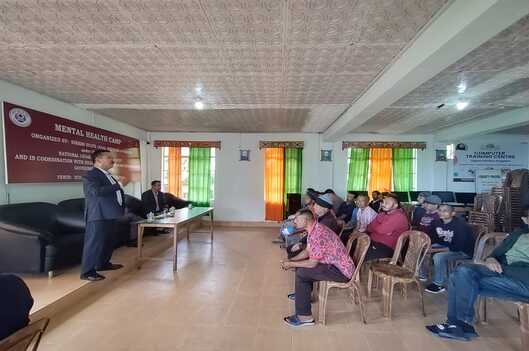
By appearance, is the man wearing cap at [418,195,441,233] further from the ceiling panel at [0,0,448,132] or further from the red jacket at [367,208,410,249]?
the ceiling panel at [0,0,448,132]

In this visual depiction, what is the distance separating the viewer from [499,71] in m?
3.23

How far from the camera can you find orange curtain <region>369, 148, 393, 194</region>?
7.56 m

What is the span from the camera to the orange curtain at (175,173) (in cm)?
779

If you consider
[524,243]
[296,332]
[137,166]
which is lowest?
[296,332]

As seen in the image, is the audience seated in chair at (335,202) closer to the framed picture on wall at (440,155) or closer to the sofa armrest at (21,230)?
the framed picture on wall at (440,155)

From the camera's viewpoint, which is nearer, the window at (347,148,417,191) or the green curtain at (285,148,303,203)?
the window at (347,148,417,191)

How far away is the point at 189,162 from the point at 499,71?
642 cm

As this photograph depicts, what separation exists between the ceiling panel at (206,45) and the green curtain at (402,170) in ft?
13.4

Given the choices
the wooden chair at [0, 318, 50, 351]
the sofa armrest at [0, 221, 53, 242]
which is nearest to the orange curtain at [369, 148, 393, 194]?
the sofa armrest at [0, 221, 53, 242]

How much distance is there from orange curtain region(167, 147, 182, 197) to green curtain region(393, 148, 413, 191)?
5.44m

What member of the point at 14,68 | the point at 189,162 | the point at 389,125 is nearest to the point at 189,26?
the point at 14,68

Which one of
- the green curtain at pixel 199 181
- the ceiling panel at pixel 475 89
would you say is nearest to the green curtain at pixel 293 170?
the ceiling panel at pixel 475 89

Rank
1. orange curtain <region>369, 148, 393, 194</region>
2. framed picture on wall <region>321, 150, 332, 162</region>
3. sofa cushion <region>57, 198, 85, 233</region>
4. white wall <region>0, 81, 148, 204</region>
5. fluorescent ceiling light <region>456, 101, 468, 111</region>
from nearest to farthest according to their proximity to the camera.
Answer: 1. white wall <region>0, 81, 148, 204</region>
2. sofa cushion <region>57, 198, 85, 233</region>
3. fluorescent ceiling light <region>456, 101, 468, 111</region>
4. orange curtain <region>369, 148, 393, 194</region>
5. framed picture on wall <region>321, 150, 332, 162</region>

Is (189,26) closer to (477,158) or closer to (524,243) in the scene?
(524,243)
